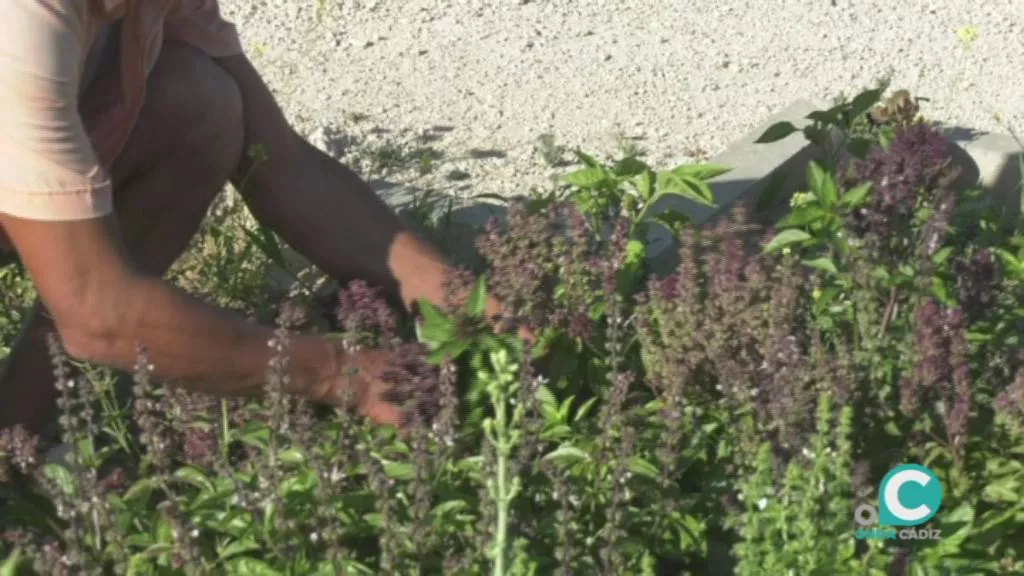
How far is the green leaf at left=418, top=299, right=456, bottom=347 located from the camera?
10.1 ft

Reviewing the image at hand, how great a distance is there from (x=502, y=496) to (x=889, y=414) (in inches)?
46.0

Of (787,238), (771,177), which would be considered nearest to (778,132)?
(771,177)

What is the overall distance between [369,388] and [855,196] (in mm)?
1022

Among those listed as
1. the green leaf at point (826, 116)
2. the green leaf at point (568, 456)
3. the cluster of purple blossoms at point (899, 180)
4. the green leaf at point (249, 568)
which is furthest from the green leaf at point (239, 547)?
the green leaf at point (826, 116)

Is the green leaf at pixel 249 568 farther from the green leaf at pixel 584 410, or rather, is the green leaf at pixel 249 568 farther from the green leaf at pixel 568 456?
the green leaf at pixel 584 410

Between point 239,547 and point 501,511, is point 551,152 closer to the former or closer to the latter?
point 239,547

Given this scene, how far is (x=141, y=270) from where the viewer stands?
9.61ft

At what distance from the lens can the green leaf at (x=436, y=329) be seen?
306 cm

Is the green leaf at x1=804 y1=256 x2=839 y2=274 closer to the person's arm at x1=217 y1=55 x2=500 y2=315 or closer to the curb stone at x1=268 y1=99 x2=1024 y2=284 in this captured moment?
the person's arm at x1=217 y1=55 x2=500 y2=315

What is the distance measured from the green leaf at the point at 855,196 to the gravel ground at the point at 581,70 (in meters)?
1.52

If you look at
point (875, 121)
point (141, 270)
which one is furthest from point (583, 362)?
point (875, 121)

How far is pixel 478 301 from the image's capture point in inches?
122

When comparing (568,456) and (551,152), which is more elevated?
(551,152)

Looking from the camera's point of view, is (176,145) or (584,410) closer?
(584,410)
